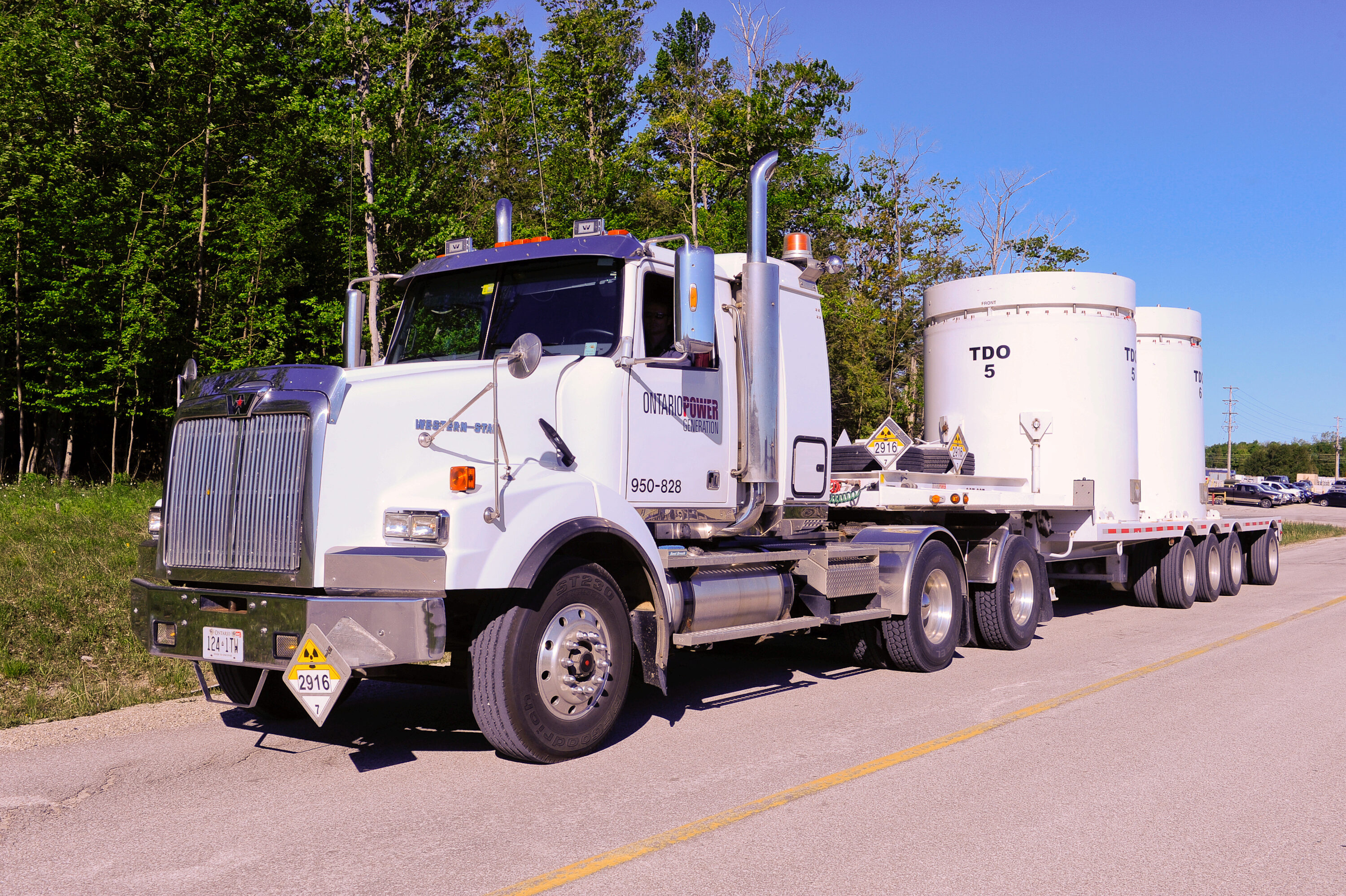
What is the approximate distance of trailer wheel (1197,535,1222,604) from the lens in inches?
625

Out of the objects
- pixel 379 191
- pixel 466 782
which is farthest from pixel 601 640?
pixel 379 191

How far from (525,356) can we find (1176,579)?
12402 mm

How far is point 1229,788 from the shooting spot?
5453 mm

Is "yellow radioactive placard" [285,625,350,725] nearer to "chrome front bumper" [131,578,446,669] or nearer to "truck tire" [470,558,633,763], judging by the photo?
"chrome front bumper" [131,578,446,669]

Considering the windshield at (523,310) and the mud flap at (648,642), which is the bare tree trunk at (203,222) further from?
the mud flap at (648,642)

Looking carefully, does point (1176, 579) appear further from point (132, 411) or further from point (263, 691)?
point (132, 411)

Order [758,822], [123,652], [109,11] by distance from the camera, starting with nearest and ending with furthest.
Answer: [758,822] → [123,652] → [109,11]

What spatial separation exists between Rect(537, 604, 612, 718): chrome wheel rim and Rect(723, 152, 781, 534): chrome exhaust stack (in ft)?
5.30

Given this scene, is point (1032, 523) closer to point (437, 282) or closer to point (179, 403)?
point (437, 282)

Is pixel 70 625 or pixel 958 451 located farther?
pixel 958 451

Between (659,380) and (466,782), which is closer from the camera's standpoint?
(466,782)

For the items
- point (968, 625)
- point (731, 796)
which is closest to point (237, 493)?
point (731, 796)

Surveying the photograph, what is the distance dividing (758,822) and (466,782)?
1.64 meters

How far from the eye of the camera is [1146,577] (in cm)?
1509
